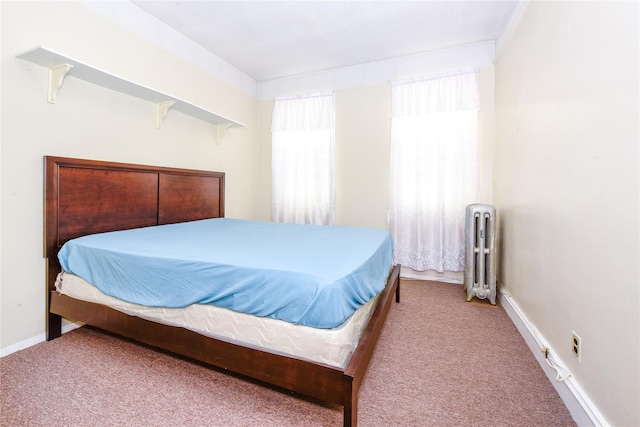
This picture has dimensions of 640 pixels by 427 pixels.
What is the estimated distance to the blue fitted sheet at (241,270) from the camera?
1.18 m

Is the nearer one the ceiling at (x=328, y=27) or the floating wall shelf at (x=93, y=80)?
the floating wall shelf at (x=93, y=80)

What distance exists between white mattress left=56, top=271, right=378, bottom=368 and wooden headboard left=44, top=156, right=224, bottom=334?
79 centimetres

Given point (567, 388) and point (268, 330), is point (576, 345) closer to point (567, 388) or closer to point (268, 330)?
point (567, 388)

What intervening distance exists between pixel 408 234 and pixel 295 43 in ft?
8.31

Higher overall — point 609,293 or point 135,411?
point 609,293

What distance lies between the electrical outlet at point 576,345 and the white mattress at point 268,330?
974mm

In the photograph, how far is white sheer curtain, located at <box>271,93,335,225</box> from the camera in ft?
12.3

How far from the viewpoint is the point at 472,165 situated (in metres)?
3.11

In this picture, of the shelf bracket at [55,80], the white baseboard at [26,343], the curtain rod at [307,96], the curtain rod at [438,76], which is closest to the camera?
the white baseboard at [26,343]

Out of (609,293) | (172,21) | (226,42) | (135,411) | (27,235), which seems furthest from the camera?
(226,42)

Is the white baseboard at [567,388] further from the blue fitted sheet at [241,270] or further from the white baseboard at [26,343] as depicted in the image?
the white baseboard at [26,343]

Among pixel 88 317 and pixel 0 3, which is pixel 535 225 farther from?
pixel 0 3

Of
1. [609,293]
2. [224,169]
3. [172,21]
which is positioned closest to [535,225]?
[609,293]

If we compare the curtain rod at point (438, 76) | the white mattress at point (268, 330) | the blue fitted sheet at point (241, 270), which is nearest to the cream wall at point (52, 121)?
the blue fitted sheet at point (241, 270)
